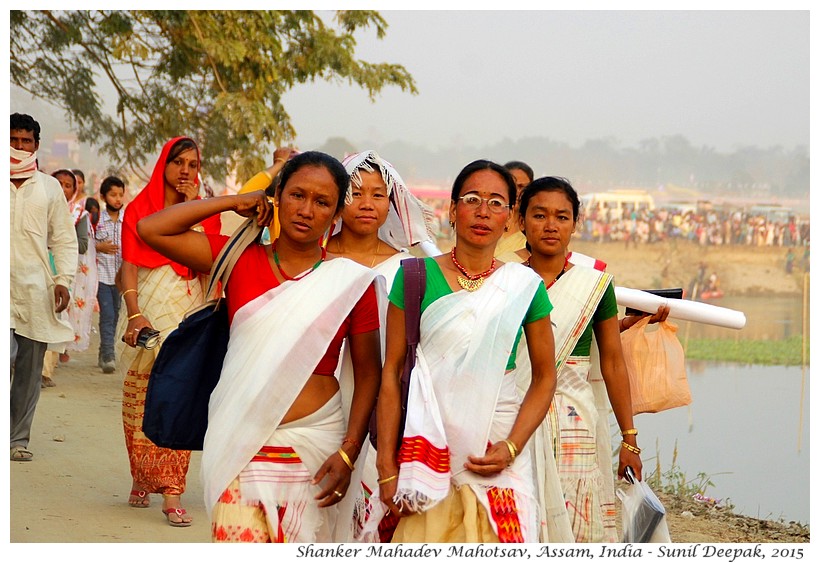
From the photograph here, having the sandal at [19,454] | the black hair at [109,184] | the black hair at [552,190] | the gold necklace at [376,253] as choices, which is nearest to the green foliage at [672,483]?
the gold necklace at [376,253]

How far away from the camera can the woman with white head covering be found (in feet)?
18.8

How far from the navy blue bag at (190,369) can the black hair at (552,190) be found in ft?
4.72

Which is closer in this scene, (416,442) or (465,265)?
(416,442)

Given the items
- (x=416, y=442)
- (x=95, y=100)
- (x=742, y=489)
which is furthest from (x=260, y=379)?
(x=95, y=100)

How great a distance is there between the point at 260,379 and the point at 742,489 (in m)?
8.11

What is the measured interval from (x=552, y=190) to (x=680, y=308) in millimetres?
917

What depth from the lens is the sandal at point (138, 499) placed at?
6785 mm

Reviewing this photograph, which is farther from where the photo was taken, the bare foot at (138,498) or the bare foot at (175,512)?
the bare foot at (138,498)

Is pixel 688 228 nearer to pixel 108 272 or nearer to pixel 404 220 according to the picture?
pixel 108 272

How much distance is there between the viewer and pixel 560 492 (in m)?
4.60

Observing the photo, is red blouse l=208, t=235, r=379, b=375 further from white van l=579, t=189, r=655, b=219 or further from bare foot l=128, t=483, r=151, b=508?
white van l=579, t=189, r=655, b=219

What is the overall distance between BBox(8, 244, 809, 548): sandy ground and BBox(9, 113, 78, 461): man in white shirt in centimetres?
45

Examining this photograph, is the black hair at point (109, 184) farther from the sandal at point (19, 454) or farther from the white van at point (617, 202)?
the white van at point (617, 202)

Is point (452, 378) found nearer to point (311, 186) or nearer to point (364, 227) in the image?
point (311, 186)
